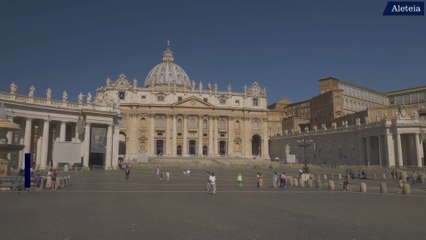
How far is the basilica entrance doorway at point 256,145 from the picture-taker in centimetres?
9238

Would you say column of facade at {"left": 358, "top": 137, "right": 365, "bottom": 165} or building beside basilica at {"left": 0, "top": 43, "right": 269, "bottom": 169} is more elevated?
building beside basilica at {"left": 0, "top": 43, "right": 269, "bottom": 169}

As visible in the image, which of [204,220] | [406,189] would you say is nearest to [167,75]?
[406,189]

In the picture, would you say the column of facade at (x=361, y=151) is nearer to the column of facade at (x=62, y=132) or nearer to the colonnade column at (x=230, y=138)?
the colonnade column at (x=230, y=138)

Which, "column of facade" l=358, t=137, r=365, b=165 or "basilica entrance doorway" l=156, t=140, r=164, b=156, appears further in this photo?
"basilica entrance doorway" l=156, t=140, r=164, b=156

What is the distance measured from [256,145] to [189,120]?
2147cm

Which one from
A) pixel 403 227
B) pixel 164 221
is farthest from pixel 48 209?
pixel 403 227

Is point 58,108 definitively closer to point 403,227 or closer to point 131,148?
point 131,148

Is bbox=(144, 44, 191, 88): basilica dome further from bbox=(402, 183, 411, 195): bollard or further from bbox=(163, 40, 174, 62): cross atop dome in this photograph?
bbox=(402, 183, 411, 195): bollard

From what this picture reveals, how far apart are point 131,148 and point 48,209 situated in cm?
6931

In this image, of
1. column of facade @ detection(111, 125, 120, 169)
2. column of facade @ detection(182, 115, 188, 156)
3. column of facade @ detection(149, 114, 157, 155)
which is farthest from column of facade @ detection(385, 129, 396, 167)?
column of facade @ detection(149, 114, 157, 155)

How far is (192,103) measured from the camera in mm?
84688

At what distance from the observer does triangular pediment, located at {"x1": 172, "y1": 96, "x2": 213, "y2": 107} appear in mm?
83688

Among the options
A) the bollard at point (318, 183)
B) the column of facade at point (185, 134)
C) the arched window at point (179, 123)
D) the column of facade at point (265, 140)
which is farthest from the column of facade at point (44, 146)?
the column of facade at point (265, 140)

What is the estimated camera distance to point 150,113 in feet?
269
